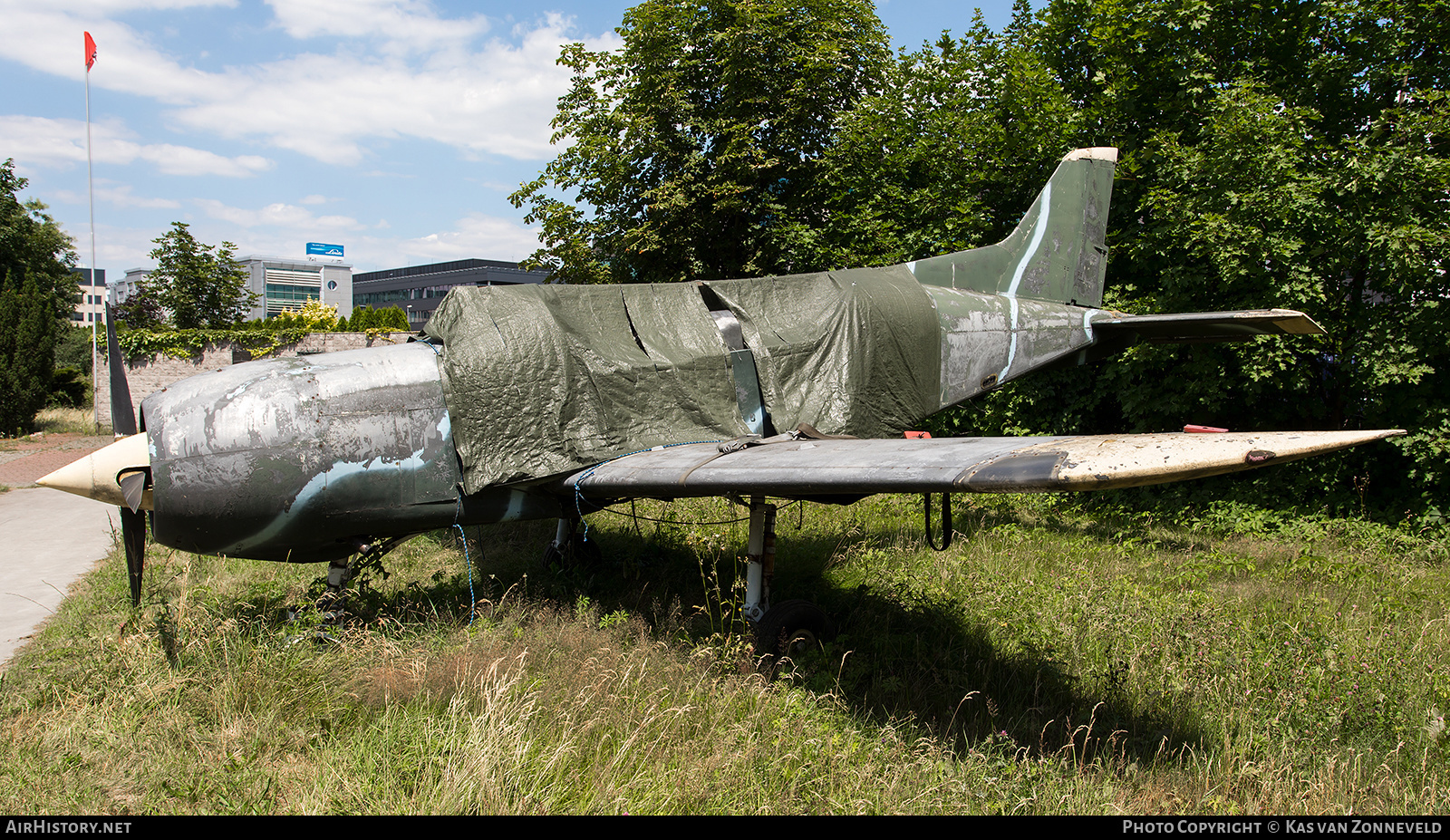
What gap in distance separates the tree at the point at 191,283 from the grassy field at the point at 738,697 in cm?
2465

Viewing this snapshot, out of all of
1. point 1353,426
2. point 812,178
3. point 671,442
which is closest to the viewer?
point 671,442

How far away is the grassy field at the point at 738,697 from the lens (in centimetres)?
366

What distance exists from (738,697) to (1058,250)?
6.48 m

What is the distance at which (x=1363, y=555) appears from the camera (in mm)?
7926

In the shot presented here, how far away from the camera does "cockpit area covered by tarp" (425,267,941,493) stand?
5398 mm

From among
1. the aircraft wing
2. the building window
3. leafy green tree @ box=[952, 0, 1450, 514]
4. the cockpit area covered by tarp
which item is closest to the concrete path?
the cockpit area covered by tarp

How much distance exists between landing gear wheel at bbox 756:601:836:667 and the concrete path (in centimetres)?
554

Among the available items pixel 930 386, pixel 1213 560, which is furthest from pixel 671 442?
pixel 1213 560

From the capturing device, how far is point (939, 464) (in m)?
3.68

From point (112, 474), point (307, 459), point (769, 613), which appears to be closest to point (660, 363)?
point (769, 613)

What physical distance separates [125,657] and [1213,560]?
9338mm

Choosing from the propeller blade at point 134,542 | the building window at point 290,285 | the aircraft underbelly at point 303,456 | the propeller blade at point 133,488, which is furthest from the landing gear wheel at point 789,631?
the building window at point 290,285

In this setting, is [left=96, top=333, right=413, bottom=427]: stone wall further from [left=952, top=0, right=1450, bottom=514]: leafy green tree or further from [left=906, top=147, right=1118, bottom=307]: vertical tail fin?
[left=952, top=0, right=1450, bottom=514]: leafy green tree

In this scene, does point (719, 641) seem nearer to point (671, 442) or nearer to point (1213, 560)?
point (671, 442)
